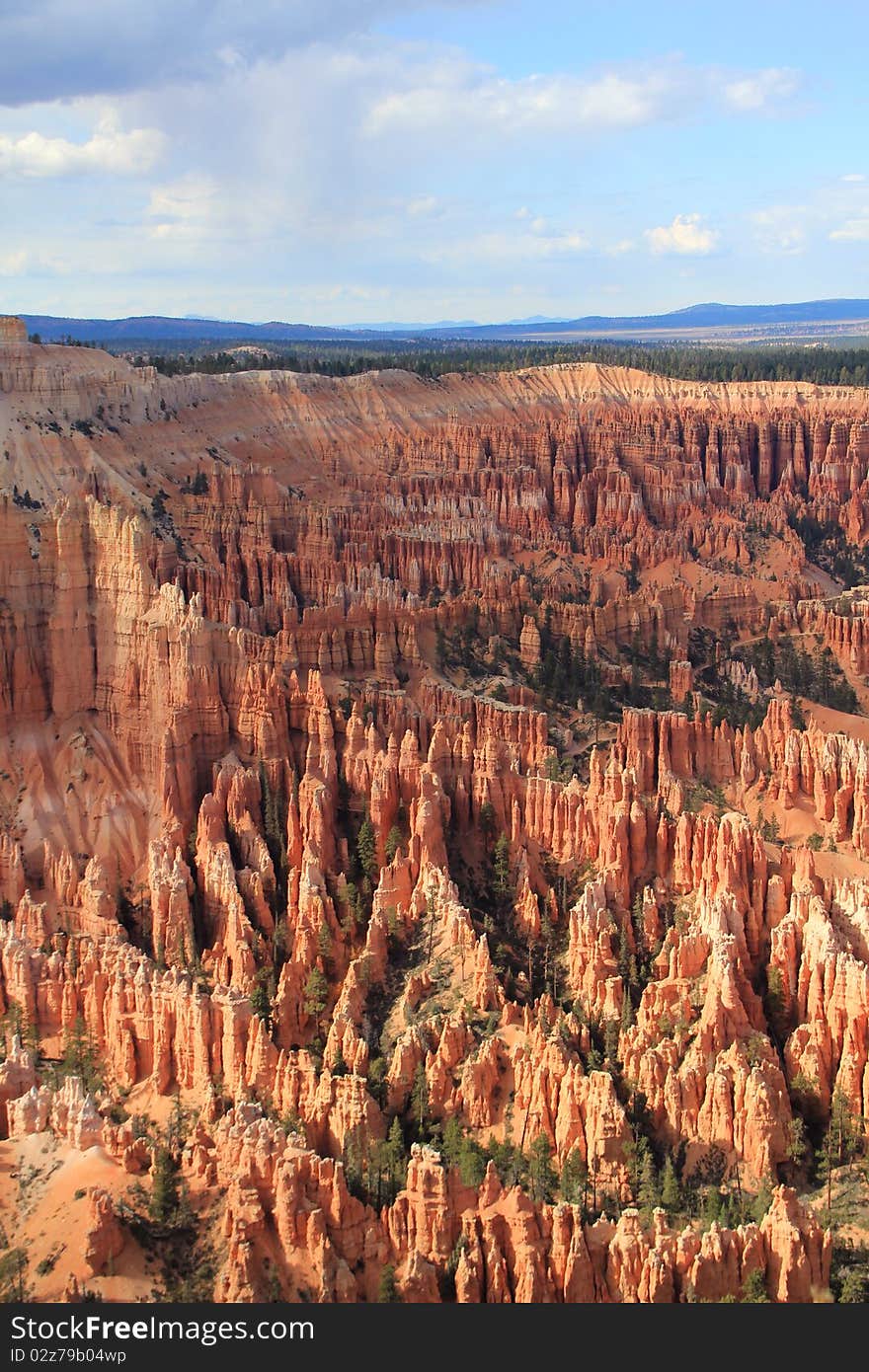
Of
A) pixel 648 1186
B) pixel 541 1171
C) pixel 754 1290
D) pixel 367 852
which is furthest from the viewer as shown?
pixel 367 852

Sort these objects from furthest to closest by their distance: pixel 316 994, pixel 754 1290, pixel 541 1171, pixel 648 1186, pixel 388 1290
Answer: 1. pixel 316 994
2. pixel 541 1171
3. pixel 648 1186
4. pixel 388 1290
5. pixel 754 1290

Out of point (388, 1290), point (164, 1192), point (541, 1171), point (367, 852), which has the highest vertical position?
point (367, 852)

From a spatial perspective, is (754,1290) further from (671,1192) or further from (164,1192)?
(164,1192)

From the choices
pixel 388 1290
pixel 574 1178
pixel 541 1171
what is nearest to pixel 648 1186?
pixel 574 1178

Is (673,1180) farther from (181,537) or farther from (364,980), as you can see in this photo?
(181,537)

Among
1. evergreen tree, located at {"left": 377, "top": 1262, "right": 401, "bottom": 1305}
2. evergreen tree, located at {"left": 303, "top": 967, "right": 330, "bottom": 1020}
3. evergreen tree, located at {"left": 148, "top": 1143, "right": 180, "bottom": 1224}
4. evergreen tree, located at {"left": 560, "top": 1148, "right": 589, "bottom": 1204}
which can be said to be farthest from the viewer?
evergreen tree, located at {"left": 303, "top": 967, "right": 330, "bottom": 1020}

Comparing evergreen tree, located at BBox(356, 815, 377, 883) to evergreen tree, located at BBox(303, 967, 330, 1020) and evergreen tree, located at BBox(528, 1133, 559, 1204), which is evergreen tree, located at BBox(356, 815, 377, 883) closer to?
evergreen tree, located at BBox(303, 967, 330, 1020)

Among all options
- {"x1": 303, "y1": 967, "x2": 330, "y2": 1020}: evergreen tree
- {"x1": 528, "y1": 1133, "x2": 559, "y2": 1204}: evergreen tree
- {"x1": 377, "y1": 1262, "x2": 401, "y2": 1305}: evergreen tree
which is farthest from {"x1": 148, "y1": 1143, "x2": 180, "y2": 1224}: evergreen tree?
{"x1": 303, "y1": 967, "x2": 330, "y2": 1020}: evergreen tree

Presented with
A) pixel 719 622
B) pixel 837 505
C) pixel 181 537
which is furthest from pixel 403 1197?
pixel 837 505
